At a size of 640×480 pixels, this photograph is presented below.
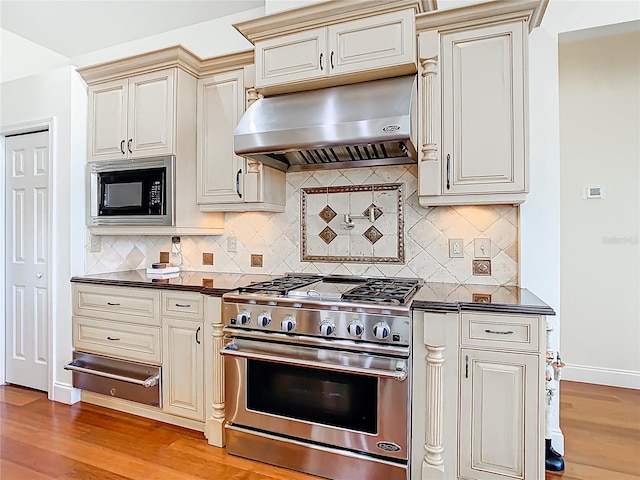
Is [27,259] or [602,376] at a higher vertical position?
[27,259]

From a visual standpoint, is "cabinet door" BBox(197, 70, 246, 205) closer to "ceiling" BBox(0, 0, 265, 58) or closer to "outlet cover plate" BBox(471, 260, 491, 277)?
"ceiling" BBox(0, 0, 265, 58)

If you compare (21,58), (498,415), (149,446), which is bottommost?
(149,446)

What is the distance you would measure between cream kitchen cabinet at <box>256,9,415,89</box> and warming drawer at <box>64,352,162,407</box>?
6.56 feet

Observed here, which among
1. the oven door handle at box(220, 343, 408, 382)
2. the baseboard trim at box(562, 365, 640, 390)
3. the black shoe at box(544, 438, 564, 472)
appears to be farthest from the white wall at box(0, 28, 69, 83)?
the baseboard trim at box(562, 365, 640, 390)

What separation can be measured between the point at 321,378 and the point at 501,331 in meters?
0.91

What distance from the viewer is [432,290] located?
7.39ft

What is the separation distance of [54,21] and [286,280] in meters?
3.09

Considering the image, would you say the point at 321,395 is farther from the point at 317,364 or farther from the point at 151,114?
the point at 151,114

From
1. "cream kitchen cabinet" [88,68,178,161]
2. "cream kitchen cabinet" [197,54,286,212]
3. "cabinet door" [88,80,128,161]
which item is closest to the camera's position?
"cream kitchen cabinet" [197,54,286,212]

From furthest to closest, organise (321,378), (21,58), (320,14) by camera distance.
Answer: (21,58), (320,14), (321,378)

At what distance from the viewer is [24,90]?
3.14 metres

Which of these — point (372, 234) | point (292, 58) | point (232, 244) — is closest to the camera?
point (292, 58)

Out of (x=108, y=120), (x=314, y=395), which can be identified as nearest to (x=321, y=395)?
(x=314, y=395)

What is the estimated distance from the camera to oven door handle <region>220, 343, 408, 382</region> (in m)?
1.84
